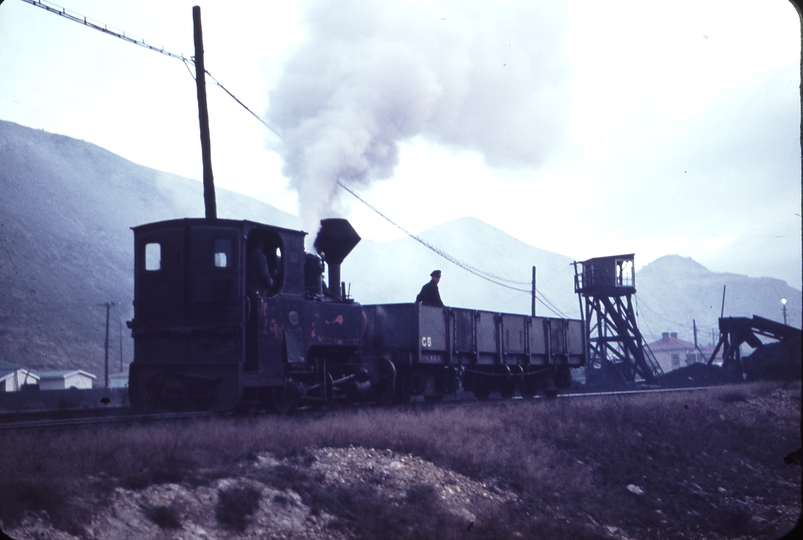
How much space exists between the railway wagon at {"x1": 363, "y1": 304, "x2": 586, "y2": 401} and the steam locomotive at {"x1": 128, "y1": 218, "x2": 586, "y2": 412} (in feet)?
0.67

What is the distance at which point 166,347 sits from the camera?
11.2m

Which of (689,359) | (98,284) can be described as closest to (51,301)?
(98,284)

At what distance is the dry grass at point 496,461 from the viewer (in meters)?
6.90

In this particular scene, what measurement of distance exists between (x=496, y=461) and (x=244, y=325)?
4.26m

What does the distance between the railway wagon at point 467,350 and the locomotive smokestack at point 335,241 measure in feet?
3.79

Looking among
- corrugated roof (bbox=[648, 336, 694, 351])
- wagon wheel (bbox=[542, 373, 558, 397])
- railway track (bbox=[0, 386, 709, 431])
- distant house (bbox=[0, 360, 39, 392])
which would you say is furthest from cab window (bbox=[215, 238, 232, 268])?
corrugated roof (bbox=[648, 336, 694, 351])

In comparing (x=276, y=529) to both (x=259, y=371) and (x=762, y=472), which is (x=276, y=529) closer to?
(x=259, y=371)

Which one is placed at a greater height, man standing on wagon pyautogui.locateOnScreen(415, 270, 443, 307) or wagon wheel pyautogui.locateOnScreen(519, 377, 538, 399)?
man standing on wagon pyautogui.locateOnScreen(415, 270, 443, 307)

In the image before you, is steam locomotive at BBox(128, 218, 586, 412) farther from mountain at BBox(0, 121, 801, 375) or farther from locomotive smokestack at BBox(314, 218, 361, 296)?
mountain at BBox(0, 121, 801, 375)

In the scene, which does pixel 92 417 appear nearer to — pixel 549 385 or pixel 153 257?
pixel 153 257

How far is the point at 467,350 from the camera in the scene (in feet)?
57.4

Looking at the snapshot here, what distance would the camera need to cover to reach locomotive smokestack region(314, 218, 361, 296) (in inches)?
582

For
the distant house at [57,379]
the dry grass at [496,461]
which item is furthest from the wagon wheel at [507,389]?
the distant house at [57,379]

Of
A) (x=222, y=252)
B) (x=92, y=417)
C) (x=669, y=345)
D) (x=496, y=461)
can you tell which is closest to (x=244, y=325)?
(x=222, y=252)
